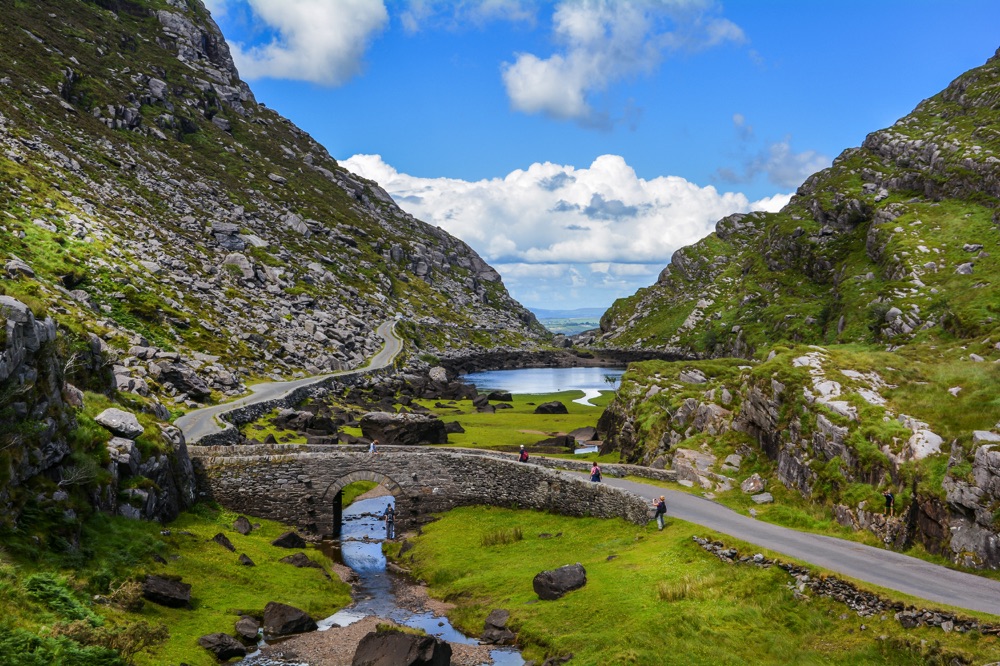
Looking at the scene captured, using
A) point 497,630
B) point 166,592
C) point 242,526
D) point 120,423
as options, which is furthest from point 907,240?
point 166,592

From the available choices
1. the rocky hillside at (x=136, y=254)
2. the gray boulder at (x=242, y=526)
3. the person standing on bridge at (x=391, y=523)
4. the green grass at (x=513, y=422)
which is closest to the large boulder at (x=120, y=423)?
the rocky hillside at (x=136, y=254)

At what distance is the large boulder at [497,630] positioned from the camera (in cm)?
3209

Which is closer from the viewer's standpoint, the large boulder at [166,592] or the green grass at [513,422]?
the large boulder at [166,592]

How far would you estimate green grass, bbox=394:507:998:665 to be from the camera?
935 inches

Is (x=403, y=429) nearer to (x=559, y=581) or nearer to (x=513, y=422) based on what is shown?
(x=513, y=422)

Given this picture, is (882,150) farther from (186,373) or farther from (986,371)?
(186,373)

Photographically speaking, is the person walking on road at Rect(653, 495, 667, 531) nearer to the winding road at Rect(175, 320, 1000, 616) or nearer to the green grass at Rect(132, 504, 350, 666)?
the winding road at Rect(175, 320, 1000, 616)

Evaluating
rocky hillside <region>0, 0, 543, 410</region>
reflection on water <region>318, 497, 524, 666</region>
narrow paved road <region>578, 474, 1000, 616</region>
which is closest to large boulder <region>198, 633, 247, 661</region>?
reflection on water <region>318, 497, 524, 666</region>

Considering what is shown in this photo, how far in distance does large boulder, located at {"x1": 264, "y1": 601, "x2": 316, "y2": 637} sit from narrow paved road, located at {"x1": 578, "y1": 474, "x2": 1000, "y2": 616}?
21.6 m

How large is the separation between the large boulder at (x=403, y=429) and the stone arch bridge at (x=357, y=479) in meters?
22.2

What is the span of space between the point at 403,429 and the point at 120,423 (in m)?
42.9

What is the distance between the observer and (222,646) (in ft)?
94.3

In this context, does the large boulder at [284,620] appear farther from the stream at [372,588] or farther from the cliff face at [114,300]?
the cliff face at [114,300]

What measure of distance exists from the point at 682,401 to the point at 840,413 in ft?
66.9
